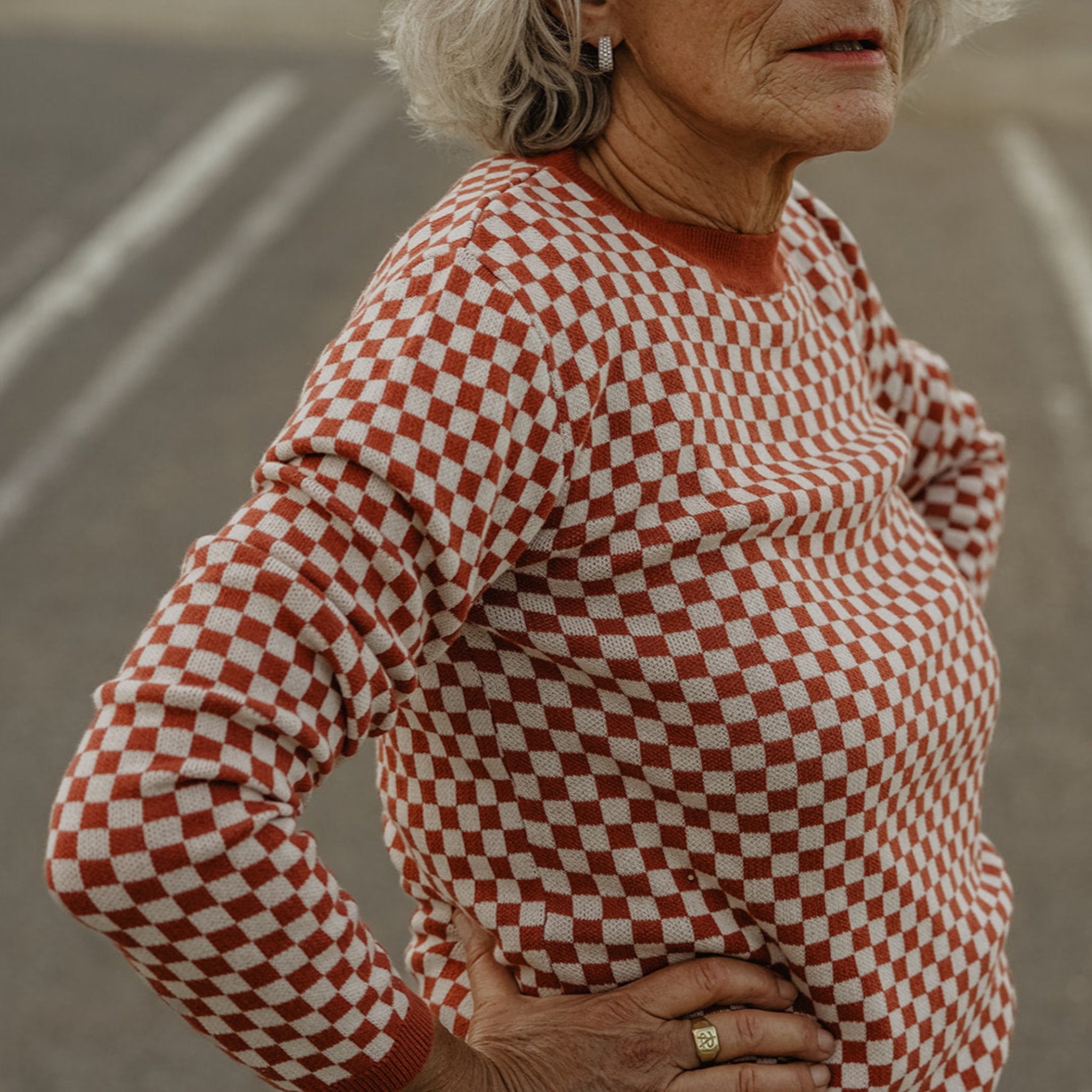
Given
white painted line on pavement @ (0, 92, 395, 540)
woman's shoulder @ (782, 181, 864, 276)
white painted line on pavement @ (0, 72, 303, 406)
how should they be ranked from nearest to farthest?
woman's shoulder @ (782, 181, 864, 276)
white painted line on pavement @ (0, 92, 395, 540)
white painted line on pavement @ (0, 72, 303, 406)

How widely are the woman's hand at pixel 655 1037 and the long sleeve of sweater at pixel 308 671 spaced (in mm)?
180

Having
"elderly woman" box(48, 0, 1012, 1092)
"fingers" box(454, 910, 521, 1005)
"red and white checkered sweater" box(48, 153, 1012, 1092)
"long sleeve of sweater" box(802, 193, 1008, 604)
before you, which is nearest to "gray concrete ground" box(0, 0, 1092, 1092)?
"elderly woman" box(48, 0, 1012, 1092)

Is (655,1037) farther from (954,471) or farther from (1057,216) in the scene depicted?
(1057,216)

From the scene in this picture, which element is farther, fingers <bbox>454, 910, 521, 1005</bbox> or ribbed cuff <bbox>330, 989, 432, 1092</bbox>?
fingers <bbox>454, 910, 521, 1005</bbox>

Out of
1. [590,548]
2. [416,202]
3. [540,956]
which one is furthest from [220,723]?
[416,202]

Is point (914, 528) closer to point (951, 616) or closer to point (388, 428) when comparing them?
point (951, 616)

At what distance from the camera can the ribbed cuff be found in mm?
1420

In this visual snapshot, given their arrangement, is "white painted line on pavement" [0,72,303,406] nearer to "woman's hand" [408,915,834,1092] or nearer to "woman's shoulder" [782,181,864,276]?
"woman's shoulder" [782,181,864,276]

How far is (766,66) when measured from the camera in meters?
1.58

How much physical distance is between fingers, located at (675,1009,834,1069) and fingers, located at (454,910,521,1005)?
188 millimetres

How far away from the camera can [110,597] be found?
→ 483cm

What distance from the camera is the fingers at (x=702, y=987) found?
5.22 ft

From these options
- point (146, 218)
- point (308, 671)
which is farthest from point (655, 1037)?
point (146, 218)

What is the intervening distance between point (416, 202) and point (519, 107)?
19.6ft
